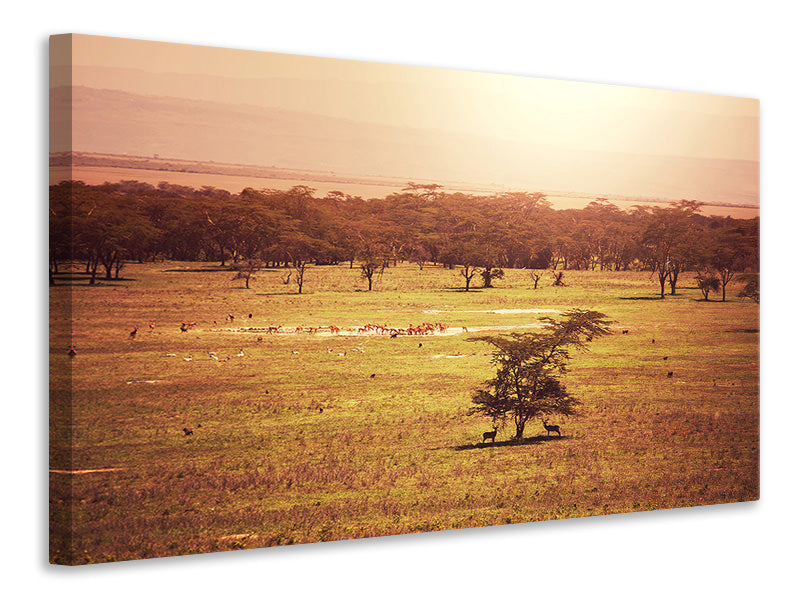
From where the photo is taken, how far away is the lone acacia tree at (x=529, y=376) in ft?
25.2

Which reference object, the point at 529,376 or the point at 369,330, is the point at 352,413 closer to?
the point at 369,330

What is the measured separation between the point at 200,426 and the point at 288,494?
788mm

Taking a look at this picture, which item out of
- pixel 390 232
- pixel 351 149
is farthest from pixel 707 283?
pixel 351 149

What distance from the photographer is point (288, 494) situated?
6.85m

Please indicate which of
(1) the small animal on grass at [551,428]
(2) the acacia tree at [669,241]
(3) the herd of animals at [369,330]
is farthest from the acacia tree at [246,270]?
(2) the acacia tree at [669,241]

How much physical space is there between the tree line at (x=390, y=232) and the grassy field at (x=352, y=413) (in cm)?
14

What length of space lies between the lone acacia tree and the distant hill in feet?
4.03

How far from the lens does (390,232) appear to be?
7617mm

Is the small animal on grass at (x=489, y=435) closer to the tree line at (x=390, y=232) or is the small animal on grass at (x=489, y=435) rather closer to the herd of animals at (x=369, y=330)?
the herd of animals at (x=369, y=330)

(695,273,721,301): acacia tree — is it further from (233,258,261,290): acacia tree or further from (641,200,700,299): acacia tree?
(233,258,261,290): acacia tree

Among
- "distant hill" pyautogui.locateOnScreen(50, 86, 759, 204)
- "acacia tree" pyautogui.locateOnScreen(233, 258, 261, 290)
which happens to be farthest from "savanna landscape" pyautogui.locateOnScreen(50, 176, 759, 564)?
"distant hill" pyautogui.locateOnScreen(50, 86, 759, 204)

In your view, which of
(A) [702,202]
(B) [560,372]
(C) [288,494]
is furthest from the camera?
(A) [702,202]
